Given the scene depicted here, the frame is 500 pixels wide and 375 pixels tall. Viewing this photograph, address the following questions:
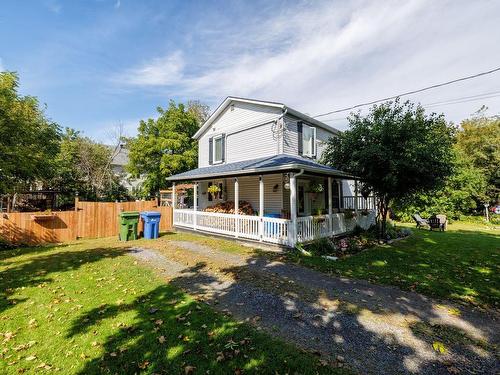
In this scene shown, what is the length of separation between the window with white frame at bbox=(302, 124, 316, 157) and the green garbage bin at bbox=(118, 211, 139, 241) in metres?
9.37

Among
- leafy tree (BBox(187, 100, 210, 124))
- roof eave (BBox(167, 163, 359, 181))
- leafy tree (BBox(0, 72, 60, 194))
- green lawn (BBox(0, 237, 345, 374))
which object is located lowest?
green lawn (BBox(0, 237, 345, 374))

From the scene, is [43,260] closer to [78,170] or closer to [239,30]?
[239,30]

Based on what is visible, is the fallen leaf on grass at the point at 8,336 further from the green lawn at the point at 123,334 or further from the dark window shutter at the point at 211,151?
the dark window shutter at the point at 211,151

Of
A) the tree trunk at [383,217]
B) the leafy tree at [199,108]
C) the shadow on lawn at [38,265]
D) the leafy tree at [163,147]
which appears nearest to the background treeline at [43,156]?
the shadow on lawn at [38,265]

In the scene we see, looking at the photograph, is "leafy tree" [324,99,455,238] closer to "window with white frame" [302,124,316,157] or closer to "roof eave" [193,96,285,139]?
"window with white frame" [302,124,316,157]

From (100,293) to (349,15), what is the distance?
13285 mm

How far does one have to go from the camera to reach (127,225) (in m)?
11.7

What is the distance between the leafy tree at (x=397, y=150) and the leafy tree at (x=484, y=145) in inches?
768

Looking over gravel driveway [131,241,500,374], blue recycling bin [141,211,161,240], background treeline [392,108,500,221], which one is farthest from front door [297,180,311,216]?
blue recycling bin [141,211,161,240]

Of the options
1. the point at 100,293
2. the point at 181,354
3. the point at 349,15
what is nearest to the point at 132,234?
the point at 100,293

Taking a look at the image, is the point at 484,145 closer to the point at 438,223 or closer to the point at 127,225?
the point at 438,223

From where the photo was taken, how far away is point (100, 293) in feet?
17.6

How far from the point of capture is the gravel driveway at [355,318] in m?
3.19

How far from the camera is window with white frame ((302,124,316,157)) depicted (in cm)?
1396
